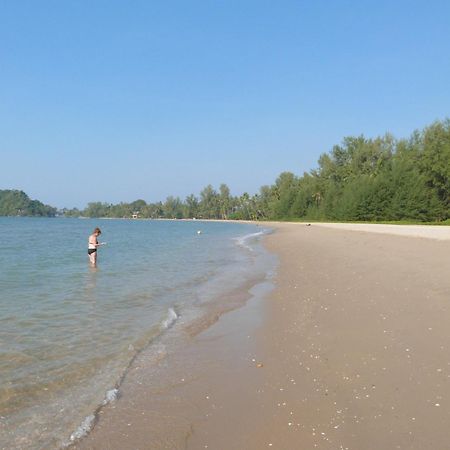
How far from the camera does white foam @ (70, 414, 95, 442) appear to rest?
4.18 metres

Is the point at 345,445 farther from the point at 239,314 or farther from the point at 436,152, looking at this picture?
the point at 436,152

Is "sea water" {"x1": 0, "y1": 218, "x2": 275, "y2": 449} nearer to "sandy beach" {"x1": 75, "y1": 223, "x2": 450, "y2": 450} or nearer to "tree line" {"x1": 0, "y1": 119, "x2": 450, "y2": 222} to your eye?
"sandy beach" {"x1": 75, "y1": 223, "x2": 450, "y2": 450}

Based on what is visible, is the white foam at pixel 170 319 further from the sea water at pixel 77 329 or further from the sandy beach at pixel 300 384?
the sandy beach at pixel 300 384

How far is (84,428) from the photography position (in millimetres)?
4336

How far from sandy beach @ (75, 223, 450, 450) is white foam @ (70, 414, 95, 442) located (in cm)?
10

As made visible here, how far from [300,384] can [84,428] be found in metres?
2.64

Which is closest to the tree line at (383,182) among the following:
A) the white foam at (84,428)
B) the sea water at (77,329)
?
the sea water at (77,329)

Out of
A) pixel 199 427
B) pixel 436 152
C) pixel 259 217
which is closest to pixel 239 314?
pixel 199 427

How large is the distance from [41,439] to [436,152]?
88.0 meters

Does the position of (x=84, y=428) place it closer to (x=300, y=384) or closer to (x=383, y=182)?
(x=300, y=384)

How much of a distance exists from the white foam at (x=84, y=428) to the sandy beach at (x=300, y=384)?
3.9 inches

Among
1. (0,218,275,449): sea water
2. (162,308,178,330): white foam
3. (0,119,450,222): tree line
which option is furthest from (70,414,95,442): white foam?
(0,119,450,222): tree line

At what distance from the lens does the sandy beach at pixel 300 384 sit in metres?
3.97

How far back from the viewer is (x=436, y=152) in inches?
3108
